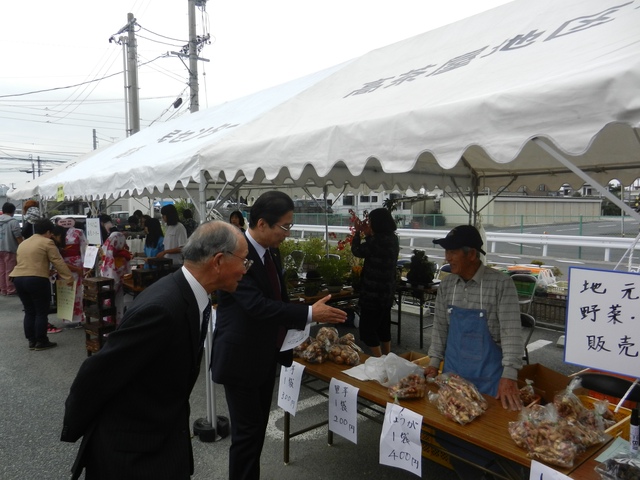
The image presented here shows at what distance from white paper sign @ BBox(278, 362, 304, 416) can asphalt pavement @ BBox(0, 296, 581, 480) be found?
1.96 ft

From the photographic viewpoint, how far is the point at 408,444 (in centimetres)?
219

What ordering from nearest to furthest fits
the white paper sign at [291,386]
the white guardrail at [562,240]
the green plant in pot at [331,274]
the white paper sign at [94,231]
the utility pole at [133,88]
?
Answer: the white paper sign at [291,386] < the green plant in pot at [331,274] < the white paper sign at [94,231] < the white guardrail at [562,240] < the utility pole at [133,88]

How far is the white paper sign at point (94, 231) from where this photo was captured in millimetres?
6449

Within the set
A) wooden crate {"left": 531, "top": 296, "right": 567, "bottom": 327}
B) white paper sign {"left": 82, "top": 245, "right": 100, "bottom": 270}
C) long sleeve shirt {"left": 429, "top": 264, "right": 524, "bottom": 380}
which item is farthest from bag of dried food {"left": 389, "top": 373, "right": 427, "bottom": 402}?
white paper sign {"left": 82, "top": 245, "right": 100, "bottom": 270}

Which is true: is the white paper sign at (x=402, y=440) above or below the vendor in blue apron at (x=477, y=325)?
below

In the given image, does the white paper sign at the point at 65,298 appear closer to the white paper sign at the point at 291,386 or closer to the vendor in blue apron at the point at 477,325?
the white paper sign at the point at 291,386

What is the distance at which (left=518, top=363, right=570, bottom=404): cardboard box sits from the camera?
285 centimetres

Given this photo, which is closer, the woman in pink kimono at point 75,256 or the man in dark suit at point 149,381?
the man in dark suit at point 149,381

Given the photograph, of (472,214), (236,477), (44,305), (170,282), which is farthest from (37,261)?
(472,214)

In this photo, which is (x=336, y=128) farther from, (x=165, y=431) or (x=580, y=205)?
(x=580, y=205)

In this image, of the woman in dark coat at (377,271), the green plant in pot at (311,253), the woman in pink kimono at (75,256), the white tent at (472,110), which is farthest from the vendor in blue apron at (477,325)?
the woman in pink kimono at (75,256)

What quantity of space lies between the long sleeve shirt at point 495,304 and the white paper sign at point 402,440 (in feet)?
2.08

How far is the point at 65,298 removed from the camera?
654cm

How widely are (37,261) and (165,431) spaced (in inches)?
203
